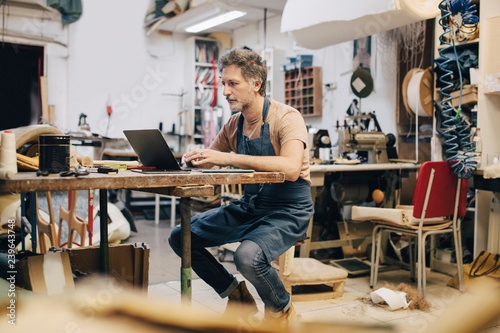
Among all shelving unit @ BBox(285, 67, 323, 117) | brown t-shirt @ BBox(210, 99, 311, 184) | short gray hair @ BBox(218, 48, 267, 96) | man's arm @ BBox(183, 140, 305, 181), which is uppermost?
shelving unit @ BBox(285, 67, 323, 117)

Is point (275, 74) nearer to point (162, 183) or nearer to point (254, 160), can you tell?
point (254, 160)

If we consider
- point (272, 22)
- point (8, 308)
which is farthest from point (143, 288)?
point (272, 22)

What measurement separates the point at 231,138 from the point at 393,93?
2835 mm

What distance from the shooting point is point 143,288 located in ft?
6.84

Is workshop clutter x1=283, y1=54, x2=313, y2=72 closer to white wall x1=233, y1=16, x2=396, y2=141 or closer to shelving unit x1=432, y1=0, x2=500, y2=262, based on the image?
white wall x1=233, y1=16, x2=396, y2=141

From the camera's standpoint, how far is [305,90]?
588cm

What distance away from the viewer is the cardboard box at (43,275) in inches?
65.0

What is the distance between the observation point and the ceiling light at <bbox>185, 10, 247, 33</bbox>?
662 centimetres

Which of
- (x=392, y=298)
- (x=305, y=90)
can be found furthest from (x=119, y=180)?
(x=305, y=90)

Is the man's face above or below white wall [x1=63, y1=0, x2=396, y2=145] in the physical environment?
below

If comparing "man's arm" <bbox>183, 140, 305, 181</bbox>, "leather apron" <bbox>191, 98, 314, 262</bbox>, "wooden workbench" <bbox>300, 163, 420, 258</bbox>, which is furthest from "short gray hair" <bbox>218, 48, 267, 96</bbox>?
"wooden workbench" <bbox>300, 163, 420, 258</bbox>

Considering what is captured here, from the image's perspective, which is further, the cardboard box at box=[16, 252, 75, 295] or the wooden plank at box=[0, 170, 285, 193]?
the cardboard box at box=[16, 252, 75, 295]

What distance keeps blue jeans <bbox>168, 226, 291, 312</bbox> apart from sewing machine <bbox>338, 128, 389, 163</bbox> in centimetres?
198

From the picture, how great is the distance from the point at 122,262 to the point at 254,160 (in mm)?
812
